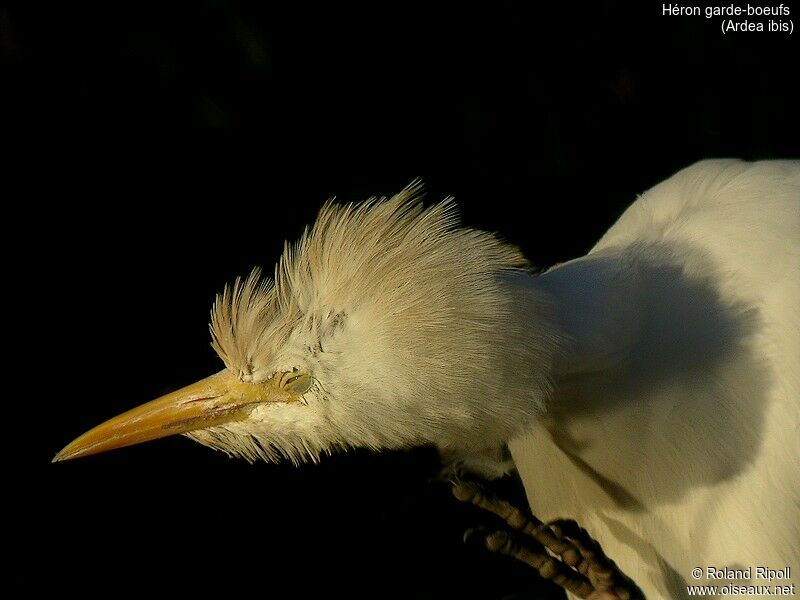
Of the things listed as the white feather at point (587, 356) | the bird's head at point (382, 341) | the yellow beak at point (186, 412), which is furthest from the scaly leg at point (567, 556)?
the yellow beak at point (186, 412)

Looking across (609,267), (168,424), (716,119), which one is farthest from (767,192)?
(716,119)

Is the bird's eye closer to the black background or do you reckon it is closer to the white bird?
the white bird

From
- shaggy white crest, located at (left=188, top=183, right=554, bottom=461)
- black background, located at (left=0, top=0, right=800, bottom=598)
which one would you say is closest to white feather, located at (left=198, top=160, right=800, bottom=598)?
shaggy white crest, located at (left=188, top=183, right=554, bottom=461)

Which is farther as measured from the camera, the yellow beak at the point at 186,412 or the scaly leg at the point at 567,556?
the scaly leg at the point at 567,556

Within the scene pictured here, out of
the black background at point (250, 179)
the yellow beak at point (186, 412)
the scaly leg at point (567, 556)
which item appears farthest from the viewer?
the black background at point (250, 179)

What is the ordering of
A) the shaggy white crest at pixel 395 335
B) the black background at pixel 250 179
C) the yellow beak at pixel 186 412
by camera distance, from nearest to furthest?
the shaggy white crest at pixel 395 335 < the yellow beak at pixel 186 412 < the black background at pixel 250 179

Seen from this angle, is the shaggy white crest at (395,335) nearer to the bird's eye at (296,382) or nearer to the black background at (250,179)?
the bird's eye at (296,382)
